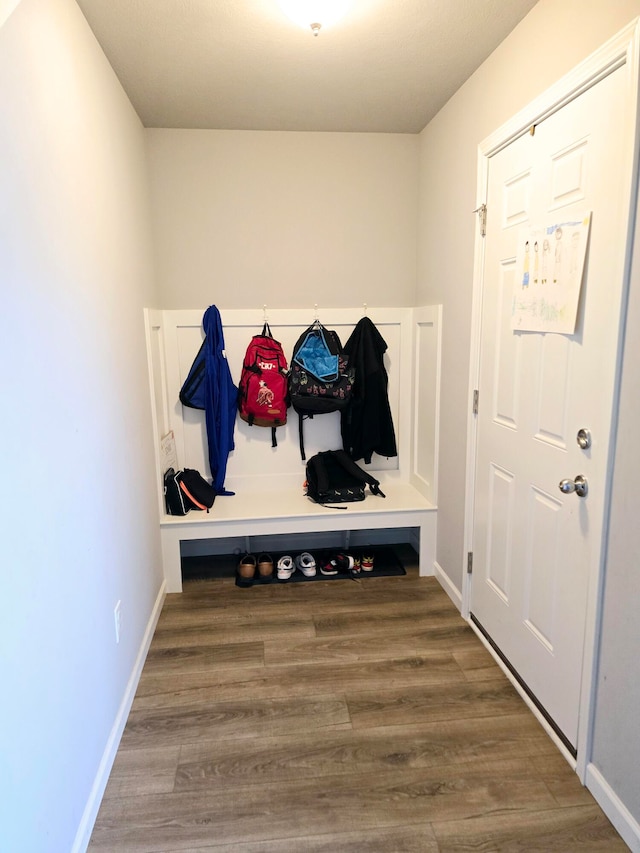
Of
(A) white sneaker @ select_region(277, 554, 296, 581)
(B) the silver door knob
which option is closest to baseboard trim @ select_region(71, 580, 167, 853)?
(A) white sneaker @ select_region(277, 554, 296, 581)

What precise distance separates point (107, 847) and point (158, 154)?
3.04m

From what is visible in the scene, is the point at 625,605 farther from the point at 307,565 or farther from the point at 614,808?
the point at 307,565

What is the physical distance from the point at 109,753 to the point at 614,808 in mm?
1539

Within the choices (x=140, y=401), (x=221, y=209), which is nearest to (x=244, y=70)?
(x=221, y=209)

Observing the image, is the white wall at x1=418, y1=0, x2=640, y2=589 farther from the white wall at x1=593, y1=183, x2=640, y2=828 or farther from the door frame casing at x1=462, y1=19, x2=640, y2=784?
the white wall at x1=593, y1=183, x2=640, y2=828

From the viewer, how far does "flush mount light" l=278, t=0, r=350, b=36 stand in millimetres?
1750

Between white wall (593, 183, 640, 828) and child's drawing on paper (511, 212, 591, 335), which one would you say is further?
child's drawing on paper (511, 212, 591, 335)

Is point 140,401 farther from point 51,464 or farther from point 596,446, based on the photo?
point 596,446

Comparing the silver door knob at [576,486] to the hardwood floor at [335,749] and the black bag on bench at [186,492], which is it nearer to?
the hardwood floor at [335,749]

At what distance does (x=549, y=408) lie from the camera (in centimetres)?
184

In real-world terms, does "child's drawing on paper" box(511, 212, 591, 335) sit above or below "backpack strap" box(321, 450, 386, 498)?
above

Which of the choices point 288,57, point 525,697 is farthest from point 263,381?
point 525,697

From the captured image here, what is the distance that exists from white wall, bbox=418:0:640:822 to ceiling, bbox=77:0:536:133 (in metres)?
0.15

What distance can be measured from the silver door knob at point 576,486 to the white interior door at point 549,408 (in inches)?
0.7
